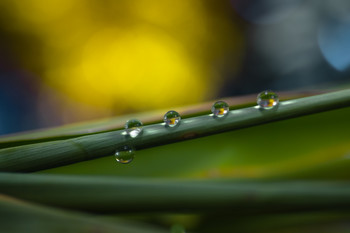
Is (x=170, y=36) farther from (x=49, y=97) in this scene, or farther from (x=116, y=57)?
(x=49, y=97)

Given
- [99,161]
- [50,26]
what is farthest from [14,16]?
[99,161]

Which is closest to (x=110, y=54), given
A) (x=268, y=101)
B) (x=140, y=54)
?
(x=140, y=54)

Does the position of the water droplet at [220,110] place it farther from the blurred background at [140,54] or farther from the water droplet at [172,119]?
the blurred background at [140,54]

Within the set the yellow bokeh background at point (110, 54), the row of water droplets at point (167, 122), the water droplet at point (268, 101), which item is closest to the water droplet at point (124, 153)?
the row of water droplets at point (167, 122)

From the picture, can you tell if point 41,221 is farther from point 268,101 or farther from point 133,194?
point 268,101

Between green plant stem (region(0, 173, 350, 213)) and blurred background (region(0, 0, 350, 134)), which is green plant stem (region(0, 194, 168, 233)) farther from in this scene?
blurred background (region(0, 0, 350, 134))
